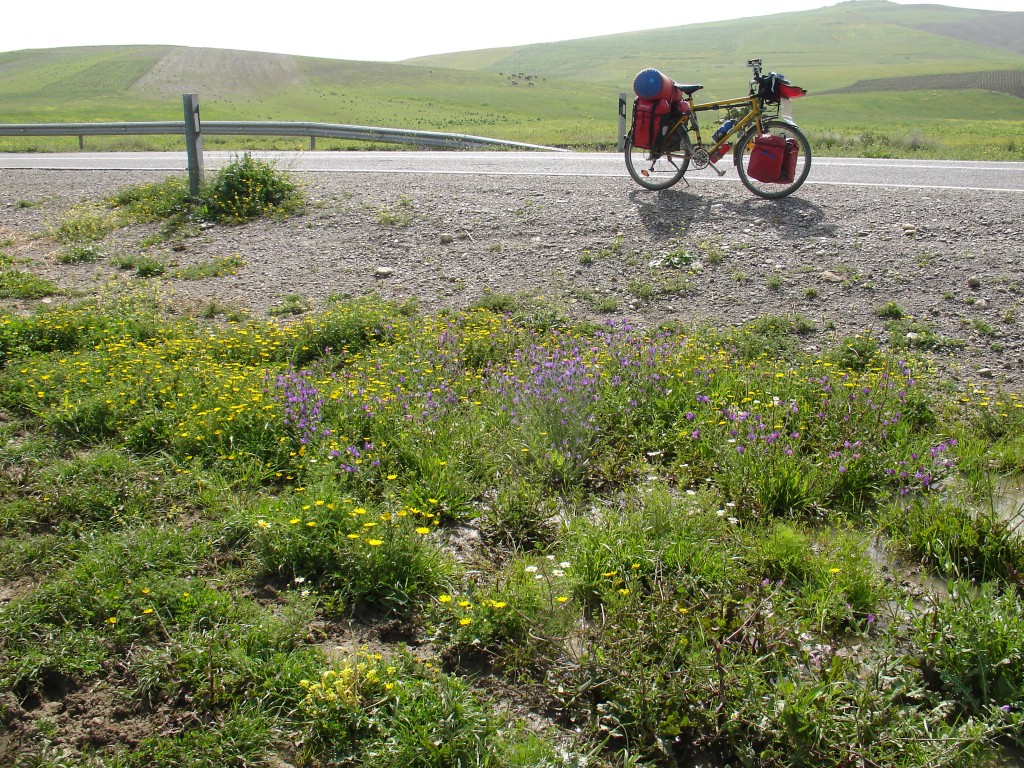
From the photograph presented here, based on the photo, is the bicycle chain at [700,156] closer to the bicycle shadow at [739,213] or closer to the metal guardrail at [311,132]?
the bicycle shadow at [739,213]

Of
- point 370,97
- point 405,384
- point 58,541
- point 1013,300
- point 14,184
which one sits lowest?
point 58,541

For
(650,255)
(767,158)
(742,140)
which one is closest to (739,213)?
(767,158)

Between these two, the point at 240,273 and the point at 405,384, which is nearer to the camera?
the point at 405,384

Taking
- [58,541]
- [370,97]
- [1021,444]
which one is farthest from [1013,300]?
[370,97]

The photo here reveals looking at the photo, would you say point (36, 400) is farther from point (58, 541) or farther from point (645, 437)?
point (645, 437)

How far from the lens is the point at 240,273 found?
31.8ft

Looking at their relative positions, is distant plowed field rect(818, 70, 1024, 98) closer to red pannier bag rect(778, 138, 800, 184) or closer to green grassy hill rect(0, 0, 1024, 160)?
green grassy hill rect(0, 0, 1024, 160)

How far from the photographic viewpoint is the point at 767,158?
9664 millimetres

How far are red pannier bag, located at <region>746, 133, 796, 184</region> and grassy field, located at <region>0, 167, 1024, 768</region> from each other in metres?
3.68

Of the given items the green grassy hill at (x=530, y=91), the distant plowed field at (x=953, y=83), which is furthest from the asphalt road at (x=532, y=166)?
the distant plowed field at (x=953, y=83)

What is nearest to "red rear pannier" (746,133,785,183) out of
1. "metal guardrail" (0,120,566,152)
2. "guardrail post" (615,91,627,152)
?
"guardrail post" (615,91,627,152)

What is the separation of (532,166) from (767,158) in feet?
16.9

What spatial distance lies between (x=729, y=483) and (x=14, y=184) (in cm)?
1472

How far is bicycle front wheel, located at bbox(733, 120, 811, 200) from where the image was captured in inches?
381
